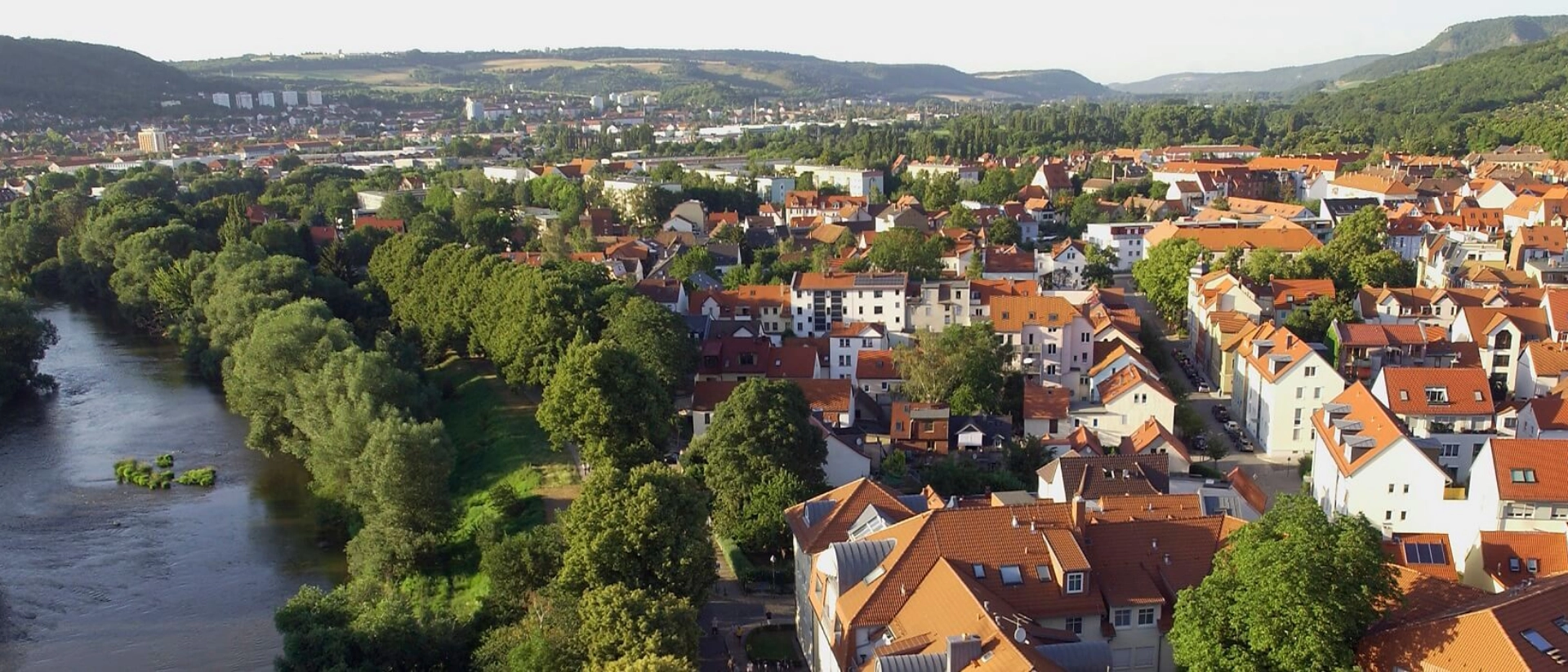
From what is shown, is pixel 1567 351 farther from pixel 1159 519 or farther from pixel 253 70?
pixel 253 70

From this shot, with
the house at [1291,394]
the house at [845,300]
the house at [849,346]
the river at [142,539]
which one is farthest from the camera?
the house at [845,300]

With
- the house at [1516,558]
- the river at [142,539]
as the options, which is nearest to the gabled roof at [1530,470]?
the house at [1516,558]

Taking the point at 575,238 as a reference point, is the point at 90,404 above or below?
below

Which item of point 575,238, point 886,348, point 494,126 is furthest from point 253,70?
point 886,348

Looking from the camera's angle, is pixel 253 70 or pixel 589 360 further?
pixel 253 70

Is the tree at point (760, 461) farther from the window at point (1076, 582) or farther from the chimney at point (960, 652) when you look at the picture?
the chimney at point (960, 652)

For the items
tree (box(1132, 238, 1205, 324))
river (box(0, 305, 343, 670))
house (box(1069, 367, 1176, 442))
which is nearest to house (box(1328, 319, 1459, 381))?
house (box(1069, 367, 1176, 442))
